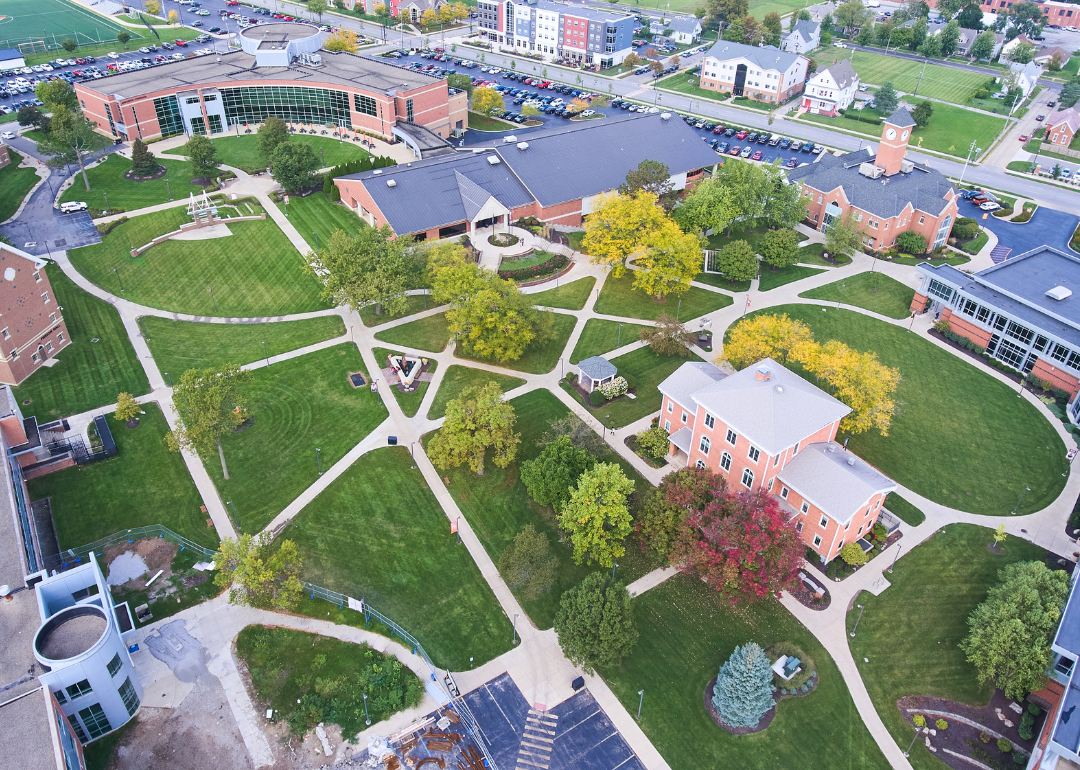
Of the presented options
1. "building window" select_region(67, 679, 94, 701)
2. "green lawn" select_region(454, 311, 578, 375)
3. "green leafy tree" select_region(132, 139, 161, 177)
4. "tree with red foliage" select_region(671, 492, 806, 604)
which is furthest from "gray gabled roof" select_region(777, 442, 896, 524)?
"green leafy tree" select_region(132, 139, 161, 177)

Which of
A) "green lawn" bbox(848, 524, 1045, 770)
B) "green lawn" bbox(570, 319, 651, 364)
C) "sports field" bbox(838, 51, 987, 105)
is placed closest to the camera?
"green lawn" bbox(848, 524, 1045, 770)

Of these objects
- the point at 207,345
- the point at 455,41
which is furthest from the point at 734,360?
the point at 455,41

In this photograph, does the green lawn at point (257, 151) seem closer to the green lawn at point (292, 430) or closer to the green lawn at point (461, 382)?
the green lawn at point (292, 430)

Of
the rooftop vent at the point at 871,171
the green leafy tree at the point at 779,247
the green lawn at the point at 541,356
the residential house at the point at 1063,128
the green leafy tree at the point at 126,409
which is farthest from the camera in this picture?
the residential house at the point at 1063,128

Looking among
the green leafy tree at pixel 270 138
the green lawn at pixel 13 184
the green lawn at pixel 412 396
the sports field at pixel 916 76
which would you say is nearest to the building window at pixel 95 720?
the green lawn at pixel 412 396

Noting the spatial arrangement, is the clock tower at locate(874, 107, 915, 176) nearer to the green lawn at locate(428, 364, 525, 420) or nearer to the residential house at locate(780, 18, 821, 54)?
the green lawn at locate(428, 364, 525, 420)

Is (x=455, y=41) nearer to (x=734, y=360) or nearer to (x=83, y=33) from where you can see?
(x=83, y=33)
